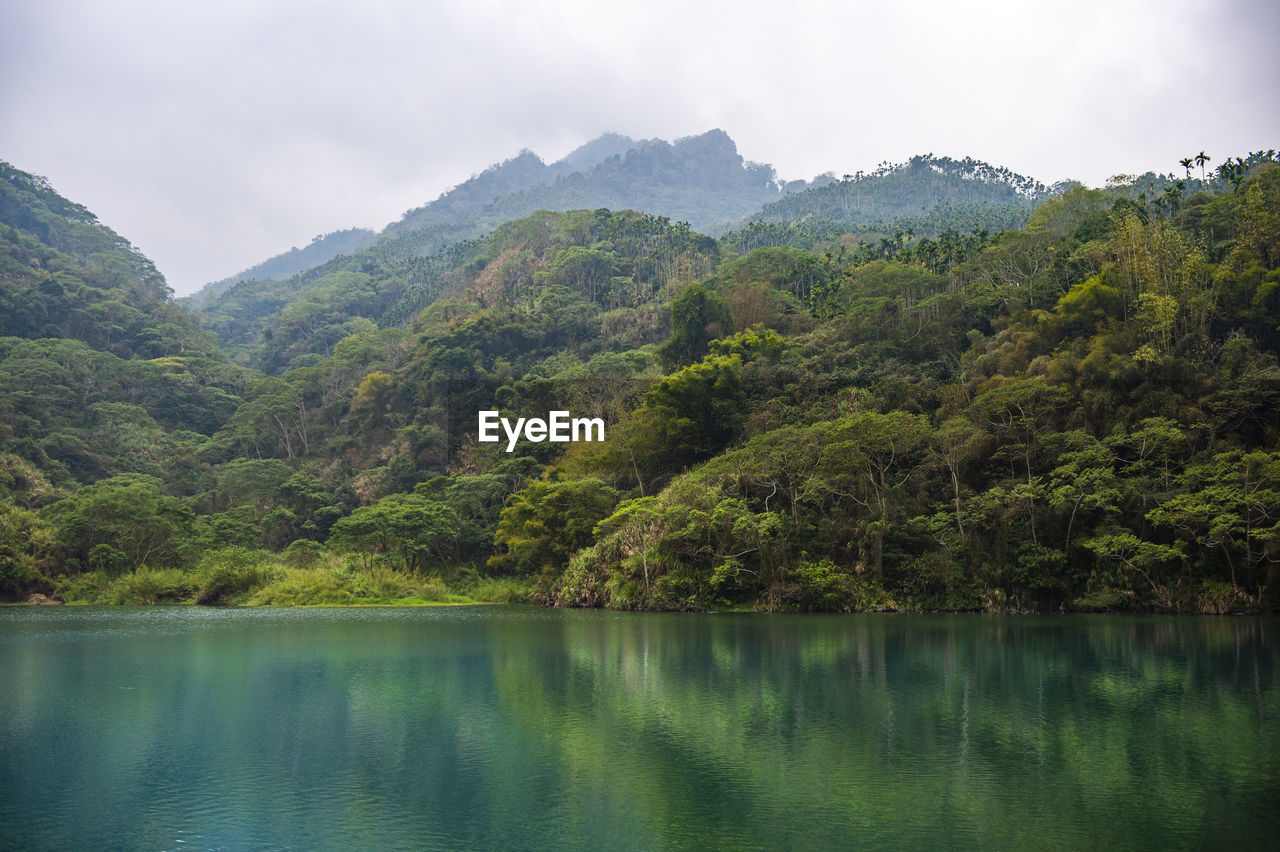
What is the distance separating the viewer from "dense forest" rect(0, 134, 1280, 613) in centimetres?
2847

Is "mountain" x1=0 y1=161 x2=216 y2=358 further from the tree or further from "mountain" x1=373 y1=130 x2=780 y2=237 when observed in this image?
"mountain" x1=373 y1=130 x2=780 y2=237

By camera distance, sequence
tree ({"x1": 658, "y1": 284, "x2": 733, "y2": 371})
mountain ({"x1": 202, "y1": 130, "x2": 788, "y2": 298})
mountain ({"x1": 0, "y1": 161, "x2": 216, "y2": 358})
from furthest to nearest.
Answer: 1. mountain ({"x1": 202, "y1": 130, "x2": 788, "y2": 298})
2. mountain ({"x1": 0, "y1": 161, "x2": 216, "y2": 358})
3. tree ({"x1": 658, "y1": 284, "x2": 733, "y2": 371})

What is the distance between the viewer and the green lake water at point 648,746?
24.8ft

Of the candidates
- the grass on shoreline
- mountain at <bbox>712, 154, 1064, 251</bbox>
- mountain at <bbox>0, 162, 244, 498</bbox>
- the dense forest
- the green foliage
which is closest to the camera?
the dense forest

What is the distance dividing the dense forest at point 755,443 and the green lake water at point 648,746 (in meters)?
9.50

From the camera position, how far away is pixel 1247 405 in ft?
89.4

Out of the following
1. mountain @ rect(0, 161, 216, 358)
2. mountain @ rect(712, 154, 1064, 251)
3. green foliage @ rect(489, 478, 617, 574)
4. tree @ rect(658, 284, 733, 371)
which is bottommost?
green foliage @ rect(489, 478, 617, 574)

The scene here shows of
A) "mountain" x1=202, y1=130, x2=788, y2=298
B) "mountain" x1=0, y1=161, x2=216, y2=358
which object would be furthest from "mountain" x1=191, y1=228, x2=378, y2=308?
"mountain" x1=0, y1=161, x2=216, y2=358

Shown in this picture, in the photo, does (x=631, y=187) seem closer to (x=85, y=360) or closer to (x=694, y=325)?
(x=85, y=360)
